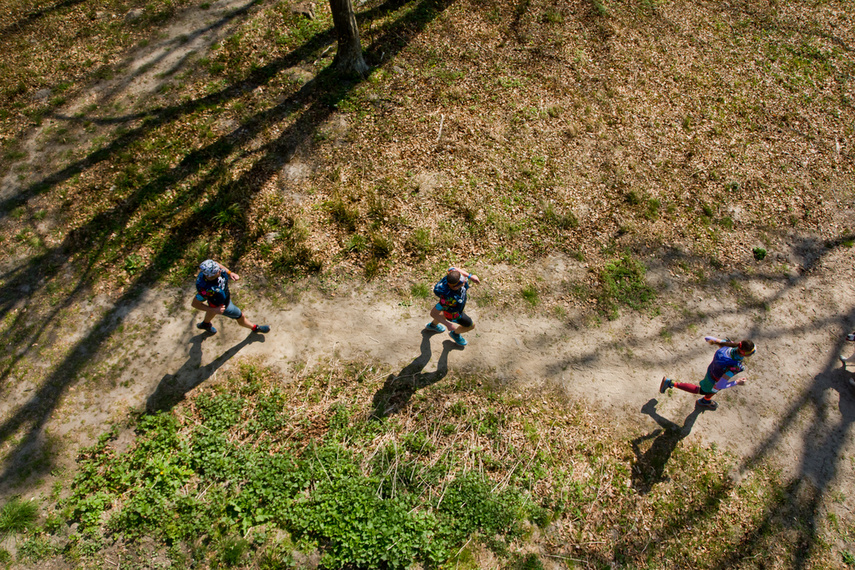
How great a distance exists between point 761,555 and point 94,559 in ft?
27.5

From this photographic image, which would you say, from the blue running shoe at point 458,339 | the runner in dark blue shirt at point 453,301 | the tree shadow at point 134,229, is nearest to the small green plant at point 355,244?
the tree shadow at point 134,229

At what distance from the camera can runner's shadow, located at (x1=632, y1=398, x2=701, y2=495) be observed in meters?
5.98

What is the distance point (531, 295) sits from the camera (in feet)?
23.9

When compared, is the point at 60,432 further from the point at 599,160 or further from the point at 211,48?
the point at 599,160

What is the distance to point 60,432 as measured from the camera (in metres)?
5.72

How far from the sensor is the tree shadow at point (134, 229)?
6125 millimetres

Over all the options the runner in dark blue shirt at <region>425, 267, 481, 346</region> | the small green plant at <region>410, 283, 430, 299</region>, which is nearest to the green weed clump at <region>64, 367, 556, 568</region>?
the runner in dark blue shirt at <region>425, 267, 481, 346</region>

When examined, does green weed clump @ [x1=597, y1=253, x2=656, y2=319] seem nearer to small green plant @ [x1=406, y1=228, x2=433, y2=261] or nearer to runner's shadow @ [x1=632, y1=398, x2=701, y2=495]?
runner's shadow @ [x1=632, y1=398, x2=701, y2=495]

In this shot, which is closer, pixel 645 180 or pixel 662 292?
pixel 662 292

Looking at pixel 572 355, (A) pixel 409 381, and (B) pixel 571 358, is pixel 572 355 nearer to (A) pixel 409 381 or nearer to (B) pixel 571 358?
(B) pixel 571 358

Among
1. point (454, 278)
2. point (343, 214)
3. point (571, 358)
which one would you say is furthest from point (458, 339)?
point (343, 214)

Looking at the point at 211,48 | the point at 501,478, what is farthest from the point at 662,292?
the point at 211,48

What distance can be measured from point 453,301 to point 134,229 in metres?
5.79

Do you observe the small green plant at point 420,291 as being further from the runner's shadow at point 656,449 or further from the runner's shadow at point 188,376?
the runner's shadow at point 656,449
